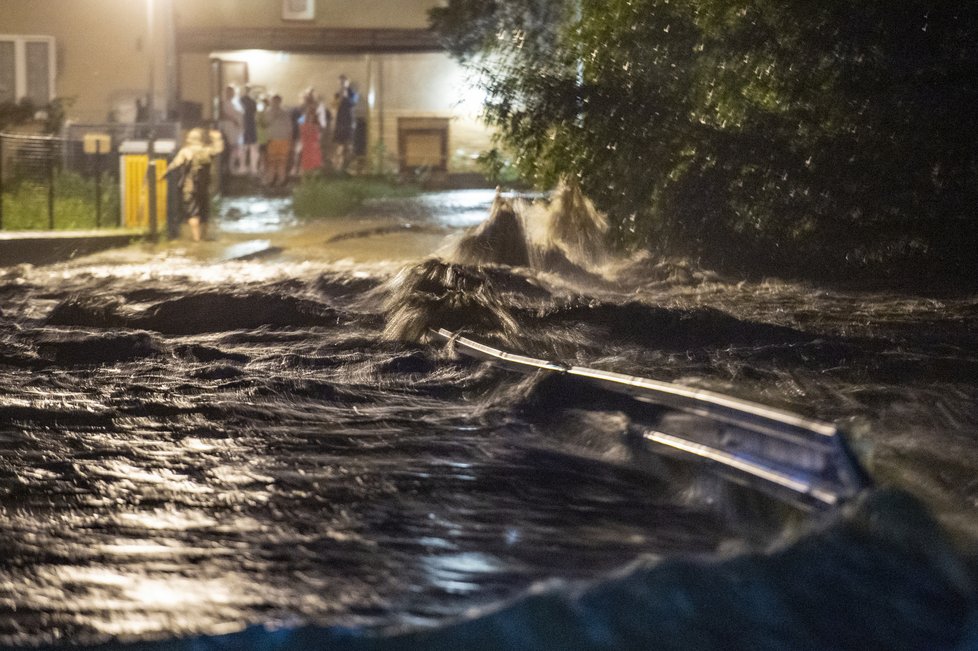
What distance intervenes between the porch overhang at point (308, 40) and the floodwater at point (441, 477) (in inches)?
713

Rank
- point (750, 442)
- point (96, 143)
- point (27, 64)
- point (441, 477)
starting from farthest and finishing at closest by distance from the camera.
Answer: point (27, 64) < point (96, 143) < point (441, 477) < point (750, 442)

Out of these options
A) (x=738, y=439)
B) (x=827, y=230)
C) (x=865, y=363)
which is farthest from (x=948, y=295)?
(x=738, y=439)

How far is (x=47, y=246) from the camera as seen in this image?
58.1ft

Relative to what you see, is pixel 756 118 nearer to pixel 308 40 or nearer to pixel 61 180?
pixel 61 180

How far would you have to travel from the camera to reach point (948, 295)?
595 inches

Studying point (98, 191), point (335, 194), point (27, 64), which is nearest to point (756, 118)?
point (98, 191)

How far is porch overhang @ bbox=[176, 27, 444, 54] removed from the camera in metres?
30.8

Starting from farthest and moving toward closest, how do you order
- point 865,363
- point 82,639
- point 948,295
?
point 948,295
point 865,363
point 82,639

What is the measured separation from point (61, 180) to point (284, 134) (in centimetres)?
918

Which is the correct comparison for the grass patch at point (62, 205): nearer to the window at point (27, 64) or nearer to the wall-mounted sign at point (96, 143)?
the wall-mounted sign at point (96, 143)

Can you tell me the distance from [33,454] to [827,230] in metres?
11.8

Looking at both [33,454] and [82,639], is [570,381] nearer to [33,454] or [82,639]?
[33,454]

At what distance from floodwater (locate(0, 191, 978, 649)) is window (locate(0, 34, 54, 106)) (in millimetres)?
16374

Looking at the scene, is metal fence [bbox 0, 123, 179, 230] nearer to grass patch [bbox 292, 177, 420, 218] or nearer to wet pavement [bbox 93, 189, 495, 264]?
wet pavement [bbox 93, 189, 495, 264]
